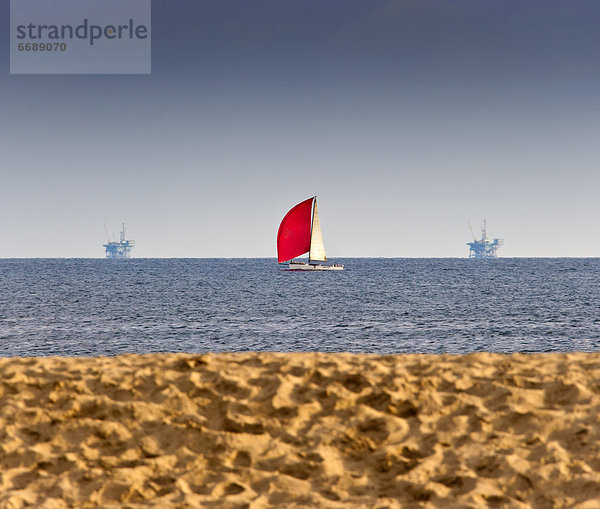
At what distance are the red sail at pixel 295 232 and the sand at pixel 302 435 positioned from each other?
3005 inches

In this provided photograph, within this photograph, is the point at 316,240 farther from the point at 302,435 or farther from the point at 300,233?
the point at 302,435

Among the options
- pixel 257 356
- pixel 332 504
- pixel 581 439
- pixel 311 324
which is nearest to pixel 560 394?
pixel 581 439

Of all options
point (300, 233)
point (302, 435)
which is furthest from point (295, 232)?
point (302, 435)

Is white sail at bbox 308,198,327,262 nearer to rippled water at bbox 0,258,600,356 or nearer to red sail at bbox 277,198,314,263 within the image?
red sail at bbox 277,198,314,263

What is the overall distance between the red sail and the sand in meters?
76.3

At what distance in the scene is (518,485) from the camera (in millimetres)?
5426

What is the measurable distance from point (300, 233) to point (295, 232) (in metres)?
0.72

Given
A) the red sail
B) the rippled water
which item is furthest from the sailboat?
the rippled water

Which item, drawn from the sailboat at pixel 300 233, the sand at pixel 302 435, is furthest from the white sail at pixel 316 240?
the sand at pixel 302 435

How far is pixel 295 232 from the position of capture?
282 ft

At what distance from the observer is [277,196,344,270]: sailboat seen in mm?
84688

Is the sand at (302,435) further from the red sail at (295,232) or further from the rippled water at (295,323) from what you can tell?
the red sail at (295,232)

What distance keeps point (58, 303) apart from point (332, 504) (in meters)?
48.2

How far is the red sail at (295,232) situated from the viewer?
84.6 metres
